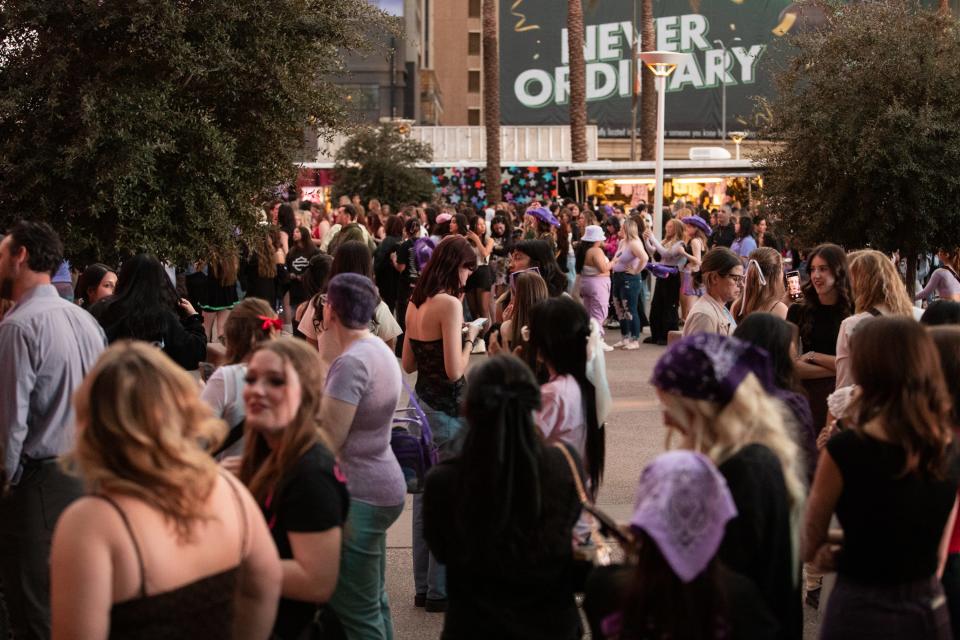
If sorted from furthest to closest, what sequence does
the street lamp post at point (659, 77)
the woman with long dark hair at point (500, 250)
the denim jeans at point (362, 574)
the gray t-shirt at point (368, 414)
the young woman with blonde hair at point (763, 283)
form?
the street lamp post at point (659, 77), the woman with long dark hair at point (500, 250), the young woman with blonde hair at point (763, 283), the gray t-shirt at point (368, 414), the denim jeans at point (362, 574)

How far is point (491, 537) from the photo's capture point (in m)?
3.21

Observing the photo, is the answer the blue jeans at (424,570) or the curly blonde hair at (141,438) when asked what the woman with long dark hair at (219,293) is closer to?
the blue jeans at (424,570)

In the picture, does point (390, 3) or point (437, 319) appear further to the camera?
point (390, 3)

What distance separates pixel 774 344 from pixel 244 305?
2.23 metres

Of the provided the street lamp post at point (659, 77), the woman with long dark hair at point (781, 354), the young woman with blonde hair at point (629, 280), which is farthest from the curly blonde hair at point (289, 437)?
the street lamp post at point (659, 77)

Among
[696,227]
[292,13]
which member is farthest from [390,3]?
[292,13]

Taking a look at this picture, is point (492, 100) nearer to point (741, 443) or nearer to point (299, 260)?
point (299, 260)

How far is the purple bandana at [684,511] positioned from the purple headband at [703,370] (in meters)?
0.37

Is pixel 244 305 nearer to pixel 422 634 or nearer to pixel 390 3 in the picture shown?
pixel 422 634

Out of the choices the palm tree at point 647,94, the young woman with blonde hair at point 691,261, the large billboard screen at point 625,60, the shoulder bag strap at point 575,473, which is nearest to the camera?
the shoulder bag strap at point 575,473

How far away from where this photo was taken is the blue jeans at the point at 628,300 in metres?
16.3

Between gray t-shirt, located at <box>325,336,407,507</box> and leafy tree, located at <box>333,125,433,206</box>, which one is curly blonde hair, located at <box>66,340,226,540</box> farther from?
leafy tree, located at <box>333,125,433,206</box>

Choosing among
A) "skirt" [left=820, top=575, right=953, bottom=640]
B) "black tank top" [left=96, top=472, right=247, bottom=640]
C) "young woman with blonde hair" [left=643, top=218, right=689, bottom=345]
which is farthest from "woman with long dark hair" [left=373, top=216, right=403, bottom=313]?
"black tank top" [left=96, top=472, right=247, bottom=640]

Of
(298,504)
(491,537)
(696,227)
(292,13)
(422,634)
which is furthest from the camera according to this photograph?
(696,227)
